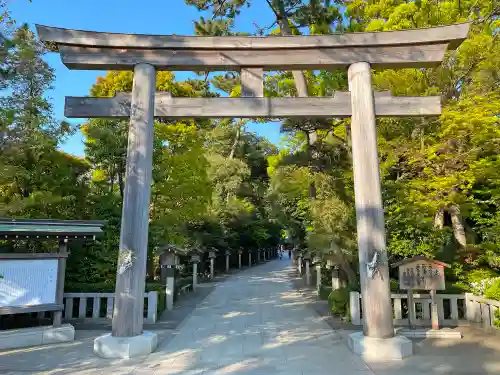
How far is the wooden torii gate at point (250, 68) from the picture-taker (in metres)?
6.82

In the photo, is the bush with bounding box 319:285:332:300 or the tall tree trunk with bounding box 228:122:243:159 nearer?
the bush with bounding box 319:285:332:300

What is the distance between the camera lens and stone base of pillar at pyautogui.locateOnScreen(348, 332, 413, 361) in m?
6.04

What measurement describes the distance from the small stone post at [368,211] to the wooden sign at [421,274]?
189cm

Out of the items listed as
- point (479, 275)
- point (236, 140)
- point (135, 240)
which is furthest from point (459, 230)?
point (236, 140)

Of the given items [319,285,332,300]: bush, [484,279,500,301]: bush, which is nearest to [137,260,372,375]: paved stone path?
[319,285,332,300]: bush

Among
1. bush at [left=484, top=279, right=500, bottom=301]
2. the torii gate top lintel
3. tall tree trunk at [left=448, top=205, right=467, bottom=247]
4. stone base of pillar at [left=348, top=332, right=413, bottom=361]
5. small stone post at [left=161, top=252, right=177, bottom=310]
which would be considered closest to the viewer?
stone base of pillar at [left=348, top=332, right=413, bottom=361]

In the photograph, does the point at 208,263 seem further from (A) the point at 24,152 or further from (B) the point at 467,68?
(B) the point at 467,68

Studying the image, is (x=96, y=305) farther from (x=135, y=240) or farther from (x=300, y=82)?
(x=300, y=82)

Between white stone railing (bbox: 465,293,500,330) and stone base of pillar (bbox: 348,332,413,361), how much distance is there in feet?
10.0

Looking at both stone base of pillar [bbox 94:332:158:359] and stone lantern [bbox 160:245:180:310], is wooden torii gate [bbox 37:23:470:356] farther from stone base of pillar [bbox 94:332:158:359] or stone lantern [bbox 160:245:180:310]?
stone lantern [bbox 160:245:180:310]

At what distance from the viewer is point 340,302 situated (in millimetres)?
9609

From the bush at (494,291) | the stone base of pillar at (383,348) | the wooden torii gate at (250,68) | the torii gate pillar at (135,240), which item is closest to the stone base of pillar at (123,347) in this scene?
the torii gate pillar at (135,240)

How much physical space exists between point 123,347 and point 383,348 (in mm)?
4566

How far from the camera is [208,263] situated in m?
24.9
